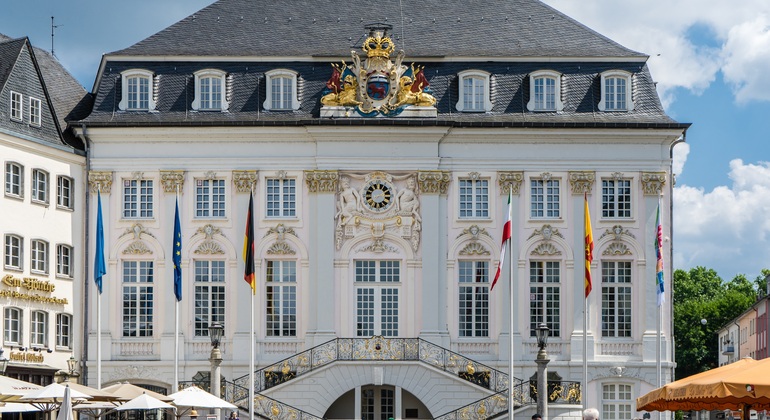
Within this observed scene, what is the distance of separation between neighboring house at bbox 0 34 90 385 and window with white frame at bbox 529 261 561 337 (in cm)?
1693

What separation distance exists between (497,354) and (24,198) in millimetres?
18202

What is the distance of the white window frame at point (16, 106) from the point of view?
191 feet

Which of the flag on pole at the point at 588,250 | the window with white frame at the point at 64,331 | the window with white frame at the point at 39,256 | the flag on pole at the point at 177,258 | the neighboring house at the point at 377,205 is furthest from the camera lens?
the neighboring house at the point at 377,205

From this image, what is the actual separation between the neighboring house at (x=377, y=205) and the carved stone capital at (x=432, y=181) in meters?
0.08

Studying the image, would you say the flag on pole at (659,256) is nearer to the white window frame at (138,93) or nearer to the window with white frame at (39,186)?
the white window frame at (138,93)

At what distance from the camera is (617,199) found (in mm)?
62031

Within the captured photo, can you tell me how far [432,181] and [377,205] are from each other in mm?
2253

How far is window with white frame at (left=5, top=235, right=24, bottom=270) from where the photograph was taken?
189 feet

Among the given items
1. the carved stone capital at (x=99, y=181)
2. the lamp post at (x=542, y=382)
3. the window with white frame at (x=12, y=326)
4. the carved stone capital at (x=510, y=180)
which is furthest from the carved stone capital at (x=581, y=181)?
the window with white frame at (x=12, y=326)

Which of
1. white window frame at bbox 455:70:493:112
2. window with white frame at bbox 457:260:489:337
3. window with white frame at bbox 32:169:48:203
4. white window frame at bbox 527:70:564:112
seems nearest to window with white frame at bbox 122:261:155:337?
window with white frame at bbox 32:169:48:203

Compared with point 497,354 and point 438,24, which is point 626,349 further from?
point 438,24

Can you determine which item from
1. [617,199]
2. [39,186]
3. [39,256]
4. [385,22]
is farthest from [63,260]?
[617,199]

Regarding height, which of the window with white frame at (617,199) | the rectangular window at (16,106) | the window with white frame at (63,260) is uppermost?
the rectangular window at (16,106)

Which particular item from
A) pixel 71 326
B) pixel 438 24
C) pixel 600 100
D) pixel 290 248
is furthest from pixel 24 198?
pixel 600 100
